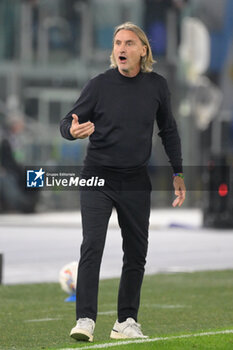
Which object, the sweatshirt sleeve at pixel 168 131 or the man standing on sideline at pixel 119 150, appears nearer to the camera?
the man standing on sideline at pixel 119 150

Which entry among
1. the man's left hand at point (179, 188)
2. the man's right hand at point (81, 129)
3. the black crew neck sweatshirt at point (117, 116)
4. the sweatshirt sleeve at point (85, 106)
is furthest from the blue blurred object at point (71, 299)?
the man's right hand at point (81, 129)

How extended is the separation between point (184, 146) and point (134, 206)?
32862 millimetres

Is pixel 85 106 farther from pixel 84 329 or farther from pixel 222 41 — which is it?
pixel 222 41

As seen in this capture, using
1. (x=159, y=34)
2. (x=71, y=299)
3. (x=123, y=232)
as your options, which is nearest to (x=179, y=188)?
(x=123, y=232)

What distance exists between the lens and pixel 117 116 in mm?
8477

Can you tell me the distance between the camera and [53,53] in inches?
1508

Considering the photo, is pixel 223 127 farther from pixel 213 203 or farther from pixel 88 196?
pixel 88 196

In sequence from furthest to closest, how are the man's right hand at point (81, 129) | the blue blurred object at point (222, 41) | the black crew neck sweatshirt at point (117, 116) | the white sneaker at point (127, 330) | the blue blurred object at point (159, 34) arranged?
the blue blurred object at point (222, 41), the blue blurred object at point (159, 34), the white sneaker at point (127, 330), the black crew neck sweatshirt at point (117, 116), the man's right hand at point (81, 129)

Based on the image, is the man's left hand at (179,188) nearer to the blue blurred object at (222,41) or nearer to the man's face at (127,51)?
the man's face at (127,51)

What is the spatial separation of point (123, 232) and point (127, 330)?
649 mm

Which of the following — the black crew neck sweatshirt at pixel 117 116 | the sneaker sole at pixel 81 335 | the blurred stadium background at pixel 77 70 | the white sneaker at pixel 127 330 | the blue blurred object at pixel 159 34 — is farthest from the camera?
the blue blurred object at pixel 159 34

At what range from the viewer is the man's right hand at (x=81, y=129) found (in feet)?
27.0

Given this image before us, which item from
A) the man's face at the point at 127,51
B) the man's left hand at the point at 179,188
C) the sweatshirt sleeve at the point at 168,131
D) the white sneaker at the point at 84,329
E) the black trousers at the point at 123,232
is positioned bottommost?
the white sneaker at the point at 84,329

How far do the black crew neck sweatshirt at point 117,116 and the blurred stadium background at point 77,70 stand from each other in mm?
25483
